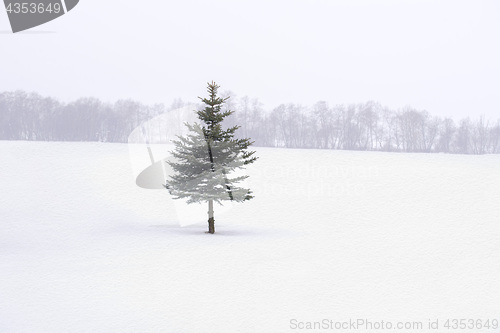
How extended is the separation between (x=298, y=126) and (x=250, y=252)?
75.5 metres

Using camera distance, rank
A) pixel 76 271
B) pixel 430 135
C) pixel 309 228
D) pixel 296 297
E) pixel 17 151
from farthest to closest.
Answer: pixel 430 135, pixel 17 151, pixel 309 228, pixel 76 271, pixel 296 297

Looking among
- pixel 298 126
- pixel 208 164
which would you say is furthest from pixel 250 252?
pixel 298 126

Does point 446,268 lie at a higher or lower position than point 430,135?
lower

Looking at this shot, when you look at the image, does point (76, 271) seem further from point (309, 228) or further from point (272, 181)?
point (272, 181)

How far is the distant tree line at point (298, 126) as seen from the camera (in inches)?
3698

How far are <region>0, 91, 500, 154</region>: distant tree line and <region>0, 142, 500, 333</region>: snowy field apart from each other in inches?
1840

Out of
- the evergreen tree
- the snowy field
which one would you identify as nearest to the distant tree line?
the snowy field

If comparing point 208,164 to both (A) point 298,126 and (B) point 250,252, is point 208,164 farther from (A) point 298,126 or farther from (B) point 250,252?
(A) point 298,126

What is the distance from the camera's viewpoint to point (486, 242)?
26.1 meters

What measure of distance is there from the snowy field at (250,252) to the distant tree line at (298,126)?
4675cm

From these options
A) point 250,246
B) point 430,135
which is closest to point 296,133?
point 430,135

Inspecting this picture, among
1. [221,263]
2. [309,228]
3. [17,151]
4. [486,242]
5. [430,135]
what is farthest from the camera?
[430,135]

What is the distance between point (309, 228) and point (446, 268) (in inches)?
394

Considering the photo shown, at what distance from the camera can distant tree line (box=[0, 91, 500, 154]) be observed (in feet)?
308
